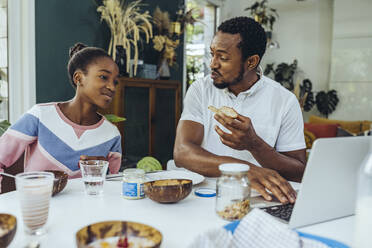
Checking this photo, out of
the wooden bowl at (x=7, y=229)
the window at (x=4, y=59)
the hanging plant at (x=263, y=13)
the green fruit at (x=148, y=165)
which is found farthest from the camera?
the hanging plant at (x=263, y=13)

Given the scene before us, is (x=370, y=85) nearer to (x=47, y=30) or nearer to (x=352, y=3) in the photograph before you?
(x=352, y=3)

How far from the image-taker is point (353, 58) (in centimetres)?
515

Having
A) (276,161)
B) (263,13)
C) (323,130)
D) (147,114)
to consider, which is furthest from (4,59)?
(263,13)

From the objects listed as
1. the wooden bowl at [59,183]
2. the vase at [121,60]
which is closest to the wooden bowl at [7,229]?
the wooden bowl at [59,183]

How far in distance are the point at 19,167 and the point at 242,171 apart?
1017 millimetres

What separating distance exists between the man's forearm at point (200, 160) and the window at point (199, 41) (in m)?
3.42

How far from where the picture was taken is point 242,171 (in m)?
0.81

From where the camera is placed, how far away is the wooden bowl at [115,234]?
61cm

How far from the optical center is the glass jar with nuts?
847 millimetres

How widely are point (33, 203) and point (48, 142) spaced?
0.73 meters

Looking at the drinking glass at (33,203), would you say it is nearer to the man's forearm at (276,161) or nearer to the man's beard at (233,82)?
the man's forearm at (276,161)

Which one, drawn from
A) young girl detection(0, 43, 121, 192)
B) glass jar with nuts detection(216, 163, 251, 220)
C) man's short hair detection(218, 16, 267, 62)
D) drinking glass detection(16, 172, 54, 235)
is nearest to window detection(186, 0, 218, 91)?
man's short hair detection(218, 16, 267, 62)

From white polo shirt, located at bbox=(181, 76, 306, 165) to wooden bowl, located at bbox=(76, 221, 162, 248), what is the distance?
3.33ft

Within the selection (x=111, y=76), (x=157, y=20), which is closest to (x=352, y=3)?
(x=157, y=20)
